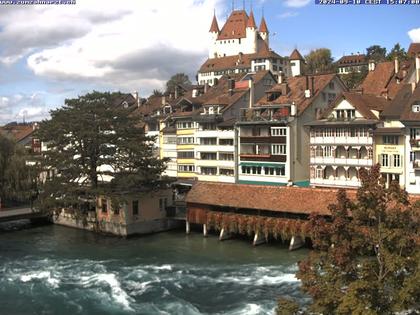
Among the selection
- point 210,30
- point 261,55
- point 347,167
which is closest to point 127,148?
point 347,167

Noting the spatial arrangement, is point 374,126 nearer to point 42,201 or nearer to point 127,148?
point 127,148

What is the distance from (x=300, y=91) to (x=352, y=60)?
3175 inches

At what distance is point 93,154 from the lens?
197 feet

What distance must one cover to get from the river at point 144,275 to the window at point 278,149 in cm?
1746

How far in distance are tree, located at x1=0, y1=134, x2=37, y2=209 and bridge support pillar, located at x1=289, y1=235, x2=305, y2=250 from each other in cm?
3449

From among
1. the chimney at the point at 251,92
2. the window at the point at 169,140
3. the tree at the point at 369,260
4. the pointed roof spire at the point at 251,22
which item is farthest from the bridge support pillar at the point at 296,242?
the pointed roof spire at the point at 251,22

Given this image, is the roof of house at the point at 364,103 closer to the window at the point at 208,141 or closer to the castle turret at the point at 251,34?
the window at the point at 208,141

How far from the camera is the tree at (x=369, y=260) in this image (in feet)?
56.6

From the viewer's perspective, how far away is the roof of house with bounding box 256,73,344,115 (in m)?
68.2

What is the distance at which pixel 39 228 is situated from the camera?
205 ft

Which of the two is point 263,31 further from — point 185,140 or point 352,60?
point 185,140

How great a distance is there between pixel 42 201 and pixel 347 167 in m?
33.3

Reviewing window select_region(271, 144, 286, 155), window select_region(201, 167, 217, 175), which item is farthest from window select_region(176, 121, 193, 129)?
window select_region(271, 144, 286, 155)

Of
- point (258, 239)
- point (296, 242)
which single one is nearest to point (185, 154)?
point (258, 239)
